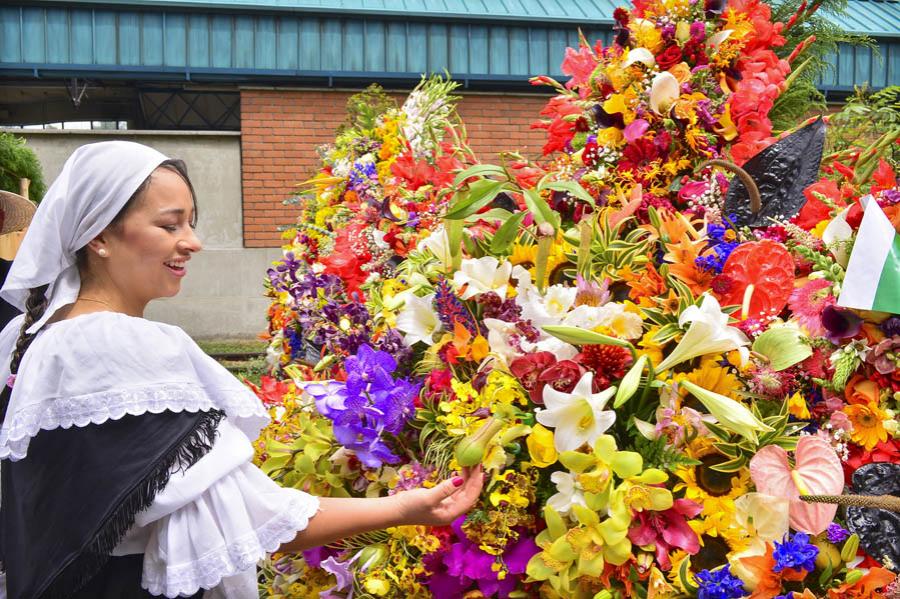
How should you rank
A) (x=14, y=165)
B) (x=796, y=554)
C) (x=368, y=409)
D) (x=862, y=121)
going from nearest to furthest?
(x=796, y=554) → (x=368, y=409) → (x=862, y=121) → (x=14, y=165)

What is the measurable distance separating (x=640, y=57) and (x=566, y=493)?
2.89 ft

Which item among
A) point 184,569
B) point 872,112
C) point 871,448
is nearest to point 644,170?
point 872,112

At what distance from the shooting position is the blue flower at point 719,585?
1045 mm

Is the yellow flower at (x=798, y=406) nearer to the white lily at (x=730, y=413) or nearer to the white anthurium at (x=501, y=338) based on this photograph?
the white lily at (x=730, y=413)

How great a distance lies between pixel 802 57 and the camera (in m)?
2.54

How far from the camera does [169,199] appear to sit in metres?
1.23

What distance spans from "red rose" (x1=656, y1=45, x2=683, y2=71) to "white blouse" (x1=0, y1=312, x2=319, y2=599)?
40.4 inches

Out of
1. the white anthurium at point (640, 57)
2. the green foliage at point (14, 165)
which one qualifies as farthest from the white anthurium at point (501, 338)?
the green foliage at point (14, 165)

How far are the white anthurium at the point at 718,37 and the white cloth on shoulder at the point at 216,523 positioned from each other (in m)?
1.14

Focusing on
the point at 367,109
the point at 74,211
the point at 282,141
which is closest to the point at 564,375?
the point at 74,211

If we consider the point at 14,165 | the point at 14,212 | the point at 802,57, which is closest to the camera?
the point at 802,57

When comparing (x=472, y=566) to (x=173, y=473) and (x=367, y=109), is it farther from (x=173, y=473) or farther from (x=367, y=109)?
(x=367, y=109)

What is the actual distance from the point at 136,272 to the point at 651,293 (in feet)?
2.47

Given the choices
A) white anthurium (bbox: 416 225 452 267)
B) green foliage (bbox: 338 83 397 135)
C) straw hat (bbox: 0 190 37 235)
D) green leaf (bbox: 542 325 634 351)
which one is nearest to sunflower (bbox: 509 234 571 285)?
white anthurium (bbox: 416 225 452 267)
